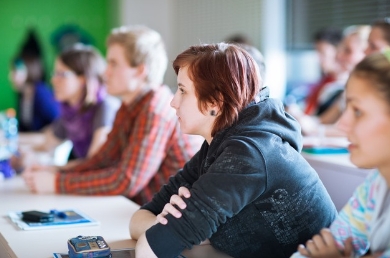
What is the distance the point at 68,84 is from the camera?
3.37 metres

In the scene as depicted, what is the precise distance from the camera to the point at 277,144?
1412 millimetres

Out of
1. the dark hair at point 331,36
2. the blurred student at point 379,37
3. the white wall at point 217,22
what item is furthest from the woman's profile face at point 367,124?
the white wall at point 217,22

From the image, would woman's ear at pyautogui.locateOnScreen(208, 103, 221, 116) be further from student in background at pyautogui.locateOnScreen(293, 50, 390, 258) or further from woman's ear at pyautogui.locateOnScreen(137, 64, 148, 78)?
woman's ear at pyautogui.locateOnScreen(137, 64, 148, 78)

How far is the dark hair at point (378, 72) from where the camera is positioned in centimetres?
111

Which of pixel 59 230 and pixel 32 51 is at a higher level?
pixel 59 230

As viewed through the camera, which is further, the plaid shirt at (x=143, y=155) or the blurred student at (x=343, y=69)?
the blurred student at (x=343, y=69)

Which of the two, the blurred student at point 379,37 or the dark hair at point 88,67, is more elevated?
the blurred student at point 379,37

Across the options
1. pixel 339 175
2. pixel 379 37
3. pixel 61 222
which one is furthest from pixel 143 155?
pixel 379 37

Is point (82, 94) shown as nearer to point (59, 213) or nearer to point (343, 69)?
point (59, 213)

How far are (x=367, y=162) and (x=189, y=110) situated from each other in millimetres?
487

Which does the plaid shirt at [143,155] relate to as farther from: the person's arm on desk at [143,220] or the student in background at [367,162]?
the student in background at [367,162]

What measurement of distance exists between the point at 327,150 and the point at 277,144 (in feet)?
5.08

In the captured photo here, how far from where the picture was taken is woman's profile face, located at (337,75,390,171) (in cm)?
112

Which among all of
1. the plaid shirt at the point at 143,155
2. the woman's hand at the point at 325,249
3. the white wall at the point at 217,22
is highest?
the woman's hand at the point at 325,249
